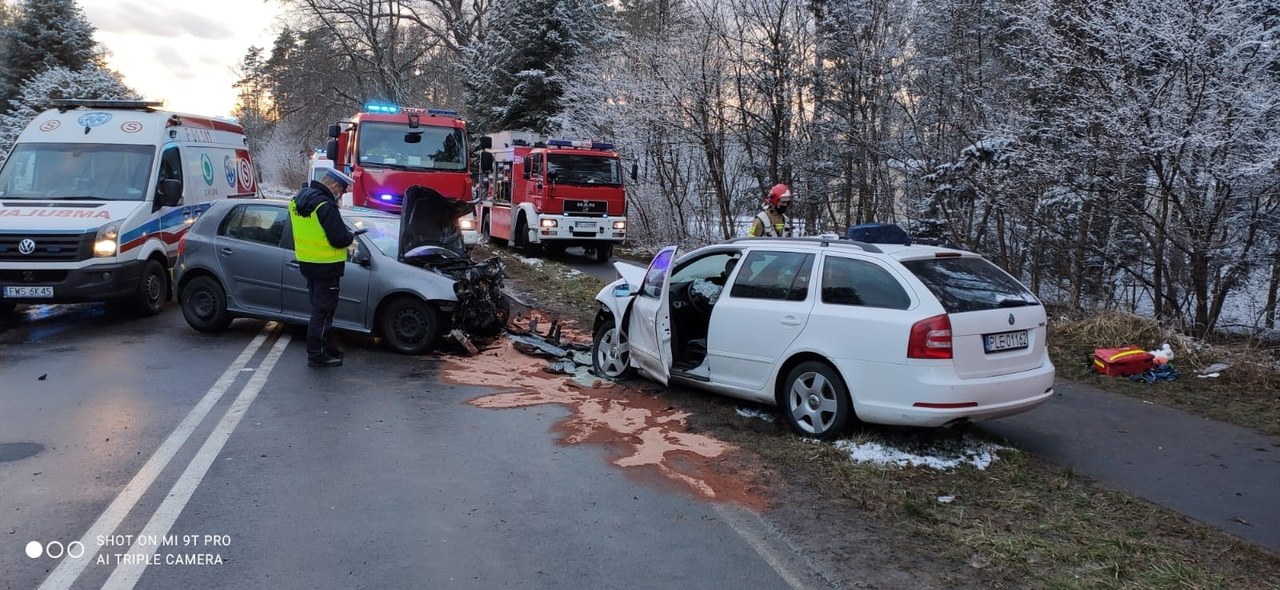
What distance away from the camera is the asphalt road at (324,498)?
151 inches

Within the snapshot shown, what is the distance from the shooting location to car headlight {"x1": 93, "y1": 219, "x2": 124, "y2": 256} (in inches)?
401

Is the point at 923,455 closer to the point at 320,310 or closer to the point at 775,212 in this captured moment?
the point at 775,212

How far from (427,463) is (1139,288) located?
1153 centimetres

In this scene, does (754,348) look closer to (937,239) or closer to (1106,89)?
(1106,89)

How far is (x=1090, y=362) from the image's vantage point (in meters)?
8.88

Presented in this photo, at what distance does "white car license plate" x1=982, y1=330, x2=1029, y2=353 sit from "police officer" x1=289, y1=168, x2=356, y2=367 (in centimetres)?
568

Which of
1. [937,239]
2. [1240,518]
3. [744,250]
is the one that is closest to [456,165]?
[937,239]

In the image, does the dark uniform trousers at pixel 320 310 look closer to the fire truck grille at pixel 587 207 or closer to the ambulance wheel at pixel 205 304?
the ambulance wheel at pixel 205 304

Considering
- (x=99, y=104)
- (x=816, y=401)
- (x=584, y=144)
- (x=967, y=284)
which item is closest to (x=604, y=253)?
(x=584, y=144)

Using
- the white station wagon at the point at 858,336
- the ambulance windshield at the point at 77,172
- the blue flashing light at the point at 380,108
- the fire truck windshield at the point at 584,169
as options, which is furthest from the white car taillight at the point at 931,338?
the fire truck windshield at the point at 584,169

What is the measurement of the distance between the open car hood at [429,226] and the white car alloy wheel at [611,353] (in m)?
2.26

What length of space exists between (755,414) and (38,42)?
36542mm

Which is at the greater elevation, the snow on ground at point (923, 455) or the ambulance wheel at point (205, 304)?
the ambulance wheel at point (205, 304)

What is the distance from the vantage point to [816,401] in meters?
5.98
